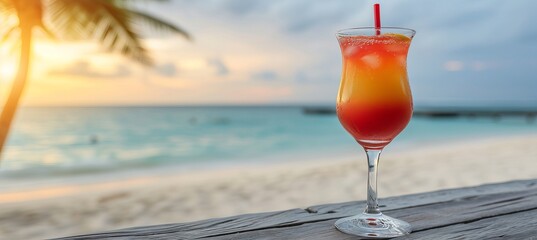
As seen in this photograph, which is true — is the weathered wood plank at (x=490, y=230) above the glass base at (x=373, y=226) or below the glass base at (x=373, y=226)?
below

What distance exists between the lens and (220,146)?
2005cm

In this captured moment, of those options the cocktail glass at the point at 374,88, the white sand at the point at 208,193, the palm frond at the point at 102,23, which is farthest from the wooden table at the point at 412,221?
the palm frond at the point at 102,23

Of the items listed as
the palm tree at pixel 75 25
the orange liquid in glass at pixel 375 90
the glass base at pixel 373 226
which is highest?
the palm tree at pixel 75 25

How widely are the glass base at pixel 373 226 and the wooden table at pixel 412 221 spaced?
0.02 metres

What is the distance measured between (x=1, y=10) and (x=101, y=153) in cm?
1161

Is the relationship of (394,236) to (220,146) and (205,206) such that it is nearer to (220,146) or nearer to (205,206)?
(205,206)

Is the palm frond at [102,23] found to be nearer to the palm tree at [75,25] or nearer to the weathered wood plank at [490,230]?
the palm tree at [75,25]

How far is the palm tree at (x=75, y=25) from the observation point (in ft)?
20.7

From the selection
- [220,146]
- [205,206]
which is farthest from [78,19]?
[220,146]

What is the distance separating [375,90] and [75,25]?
7.82 meters

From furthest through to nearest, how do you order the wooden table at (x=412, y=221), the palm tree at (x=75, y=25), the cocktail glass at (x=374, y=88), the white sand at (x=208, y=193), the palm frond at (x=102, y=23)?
1. the palm frond at (x=102, y=23)
2. the palm tree at (x=75, y=25)
3. the white sand at (x=208, y=193)
4. the cocktail glass at (x=374, y=88)
5. the wooden table at (x=412, y=221)

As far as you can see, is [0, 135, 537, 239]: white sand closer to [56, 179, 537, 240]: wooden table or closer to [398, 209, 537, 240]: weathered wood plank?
[56, 179, 537, 240]: wooden table

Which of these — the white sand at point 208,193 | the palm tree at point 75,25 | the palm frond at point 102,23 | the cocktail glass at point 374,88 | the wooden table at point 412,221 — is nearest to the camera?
the wooden table at point 412,221

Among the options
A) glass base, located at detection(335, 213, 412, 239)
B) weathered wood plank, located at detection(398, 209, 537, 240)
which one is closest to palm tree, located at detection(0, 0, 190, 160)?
glass base, located at detection(335, 213, 412, 239)
